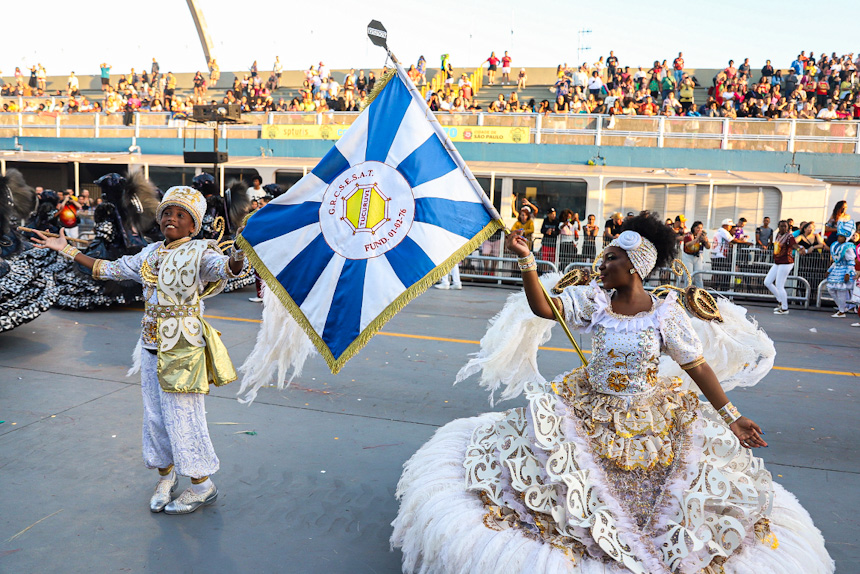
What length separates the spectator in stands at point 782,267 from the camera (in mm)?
12555

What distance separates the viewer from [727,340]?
3.80 metres

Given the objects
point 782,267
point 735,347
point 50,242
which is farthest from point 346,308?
point 782,267

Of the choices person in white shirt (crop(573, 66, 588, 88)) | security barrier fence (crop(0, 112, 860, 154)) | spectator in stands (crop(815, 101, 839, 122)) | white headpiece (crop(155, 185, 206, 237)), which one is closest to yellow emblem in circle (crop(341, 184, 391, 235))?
white headpiece (crop(155, 185, 206, 237))

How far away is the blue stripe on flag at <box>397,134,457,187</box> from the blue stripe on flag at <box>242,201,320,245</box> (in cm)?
56

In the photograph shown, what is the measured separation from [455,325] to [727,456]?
7.07m

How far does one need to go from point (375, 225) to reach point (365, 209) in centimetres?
11

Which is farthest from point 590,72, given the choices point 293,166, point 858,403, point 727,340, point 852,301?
point 727,340

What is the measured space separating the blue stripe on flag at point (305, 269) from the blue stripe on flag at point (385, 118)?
1.81 ft

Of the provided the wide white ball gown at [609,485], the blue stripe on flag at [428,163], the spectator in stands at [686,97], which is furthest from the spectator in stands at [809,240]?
the blue stripe on flag at [428,163]

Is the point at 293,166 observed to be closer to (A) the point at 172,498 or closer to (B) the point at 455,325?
(B) the point at 455,325

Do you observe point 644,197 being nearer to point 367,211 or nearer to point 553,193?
point 553,193

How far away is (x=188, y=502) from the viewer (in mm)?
4109

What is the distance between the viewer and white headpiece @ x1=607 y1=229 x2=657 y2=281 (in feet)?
11.0

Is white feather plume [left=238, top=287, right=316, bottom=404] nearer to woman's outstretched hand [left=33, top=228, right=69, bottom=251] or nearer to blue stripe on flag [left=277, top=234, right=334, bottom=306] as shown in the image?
blue stripe on flag [left=277, top=234, right=334, bottom=306]
